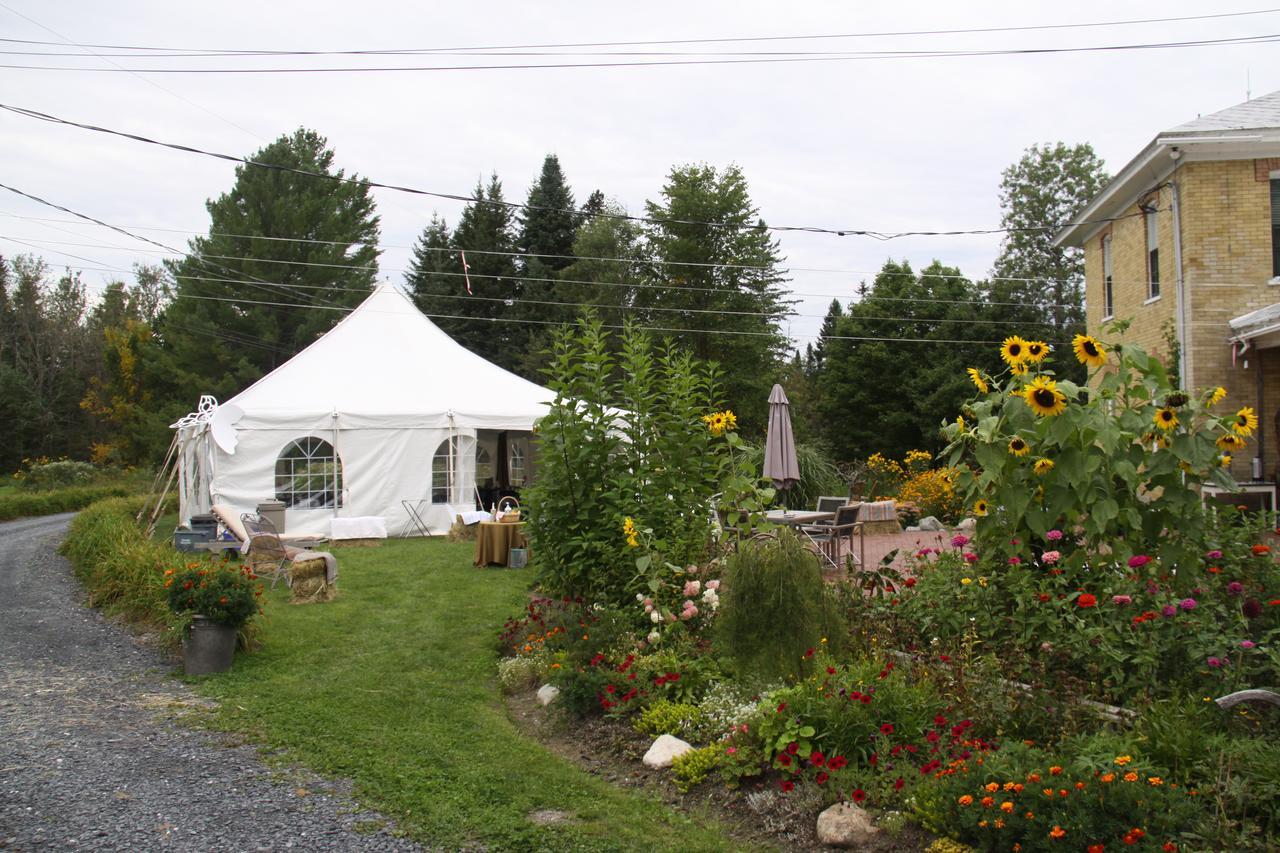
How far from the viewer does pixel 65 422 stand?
3694 centimetres

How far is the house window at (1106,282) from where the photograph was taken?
1611 cm

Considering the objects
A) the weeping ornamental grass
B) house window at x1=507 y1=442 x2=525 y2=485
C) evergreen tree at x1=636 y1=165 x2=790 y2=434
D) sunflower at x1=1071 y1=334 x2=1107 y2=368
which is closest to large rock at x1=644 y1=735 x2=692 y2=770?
the weeping ornamental grass

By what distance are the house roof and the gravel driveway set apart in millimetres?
12510

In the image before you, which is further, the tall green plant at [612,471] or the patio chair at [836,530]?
the patio chair at [836,530]

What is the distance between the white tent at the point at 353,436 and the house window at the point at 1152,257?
9759 mm

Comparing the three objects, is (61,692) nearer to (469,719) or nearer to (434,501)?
(469,719)

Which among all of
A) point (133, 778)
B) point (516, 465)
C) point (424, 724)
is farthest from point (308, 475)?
point (133, 778)

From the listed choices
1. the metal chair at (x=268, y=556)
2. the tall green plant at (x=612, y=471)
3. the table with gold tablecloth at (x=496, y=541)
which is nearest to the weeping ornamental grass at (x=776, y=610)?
the tall green plant at (x=612, y=471)

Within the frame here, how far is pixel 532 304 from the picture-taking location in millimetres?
37438

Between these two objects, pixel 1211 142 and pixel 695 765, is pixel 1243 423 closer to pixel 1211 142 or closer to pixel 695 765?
pixel 695 765

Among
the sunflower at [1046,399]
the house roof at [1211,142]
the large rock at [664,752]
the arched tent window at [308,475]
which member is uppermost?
the house roof at [1211,142]

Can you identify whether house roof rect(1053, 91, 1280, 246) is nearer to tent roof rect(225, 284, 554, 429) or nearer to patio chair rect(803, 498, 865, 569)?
patio chair rect(803, 498, 865, 569)

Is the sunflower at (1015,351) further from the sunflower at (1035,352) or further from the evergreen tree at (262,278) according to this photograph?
the evergreen tree at (262,278)

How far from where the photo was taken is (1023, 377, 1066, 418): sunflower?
4.27 metres
